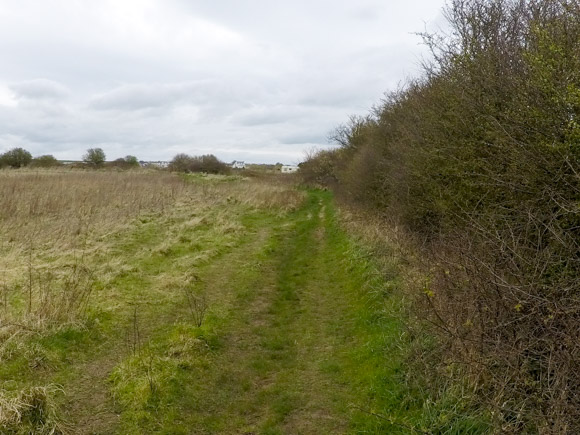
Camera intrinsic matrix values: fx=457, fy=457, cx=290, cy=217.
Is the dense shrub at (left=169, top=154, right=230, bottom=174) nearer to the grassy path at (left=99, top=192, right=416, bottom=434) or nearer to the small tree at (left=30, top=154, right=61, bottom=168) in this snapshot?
the small tree at (left=30, top=154, right=61, bottom=168)

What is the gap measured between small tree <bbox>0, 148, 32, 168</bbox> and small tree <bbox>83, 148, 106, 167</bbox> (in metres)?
8.35

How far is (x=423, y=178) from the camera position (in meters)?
10.1

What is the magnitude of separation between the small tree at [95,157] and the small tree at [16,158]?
8.35 m

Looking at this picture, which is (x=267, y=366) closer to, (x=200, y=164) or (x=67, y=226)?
(x=67, y=226)

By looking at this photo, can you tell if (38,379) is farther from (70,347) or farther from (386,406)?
(386,406)

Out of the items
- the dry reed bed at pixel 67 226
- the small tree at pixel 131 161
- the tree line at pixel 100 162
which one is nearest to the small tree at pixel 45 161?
the tree line at pixel 100 162

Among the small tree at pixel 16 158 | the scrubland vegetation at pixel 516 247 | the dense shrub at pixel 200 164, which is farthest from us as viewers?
the dense shrub at pixel 200 164

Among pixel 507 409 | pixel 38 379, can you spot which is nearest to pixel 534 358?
pixel 507 409

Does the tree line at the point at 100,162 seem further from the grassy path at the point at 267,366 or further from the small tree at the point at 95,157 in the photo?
the grassy path at the point at 267,366

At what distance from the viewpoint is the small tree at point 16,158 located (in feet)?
211

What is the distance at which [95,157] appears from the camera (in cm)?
7262

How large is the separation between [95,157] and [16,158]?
36.6ft

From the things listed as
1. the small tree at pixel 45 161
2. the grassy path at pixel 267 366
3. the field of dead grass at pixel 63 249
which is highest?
the small tree at pixel 45 161

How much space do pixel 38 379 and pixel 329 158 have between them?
1636 inches
